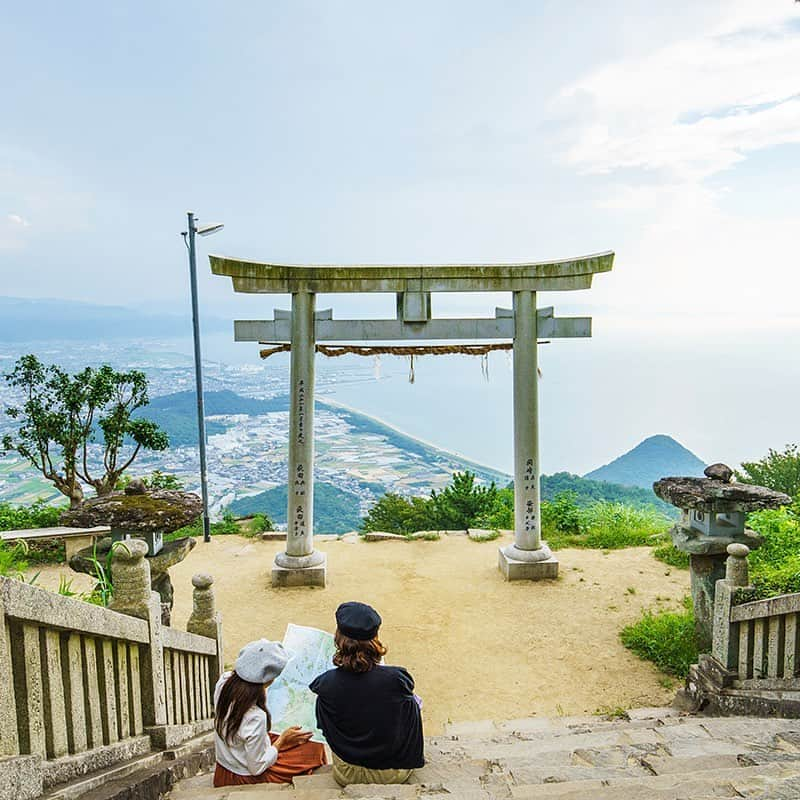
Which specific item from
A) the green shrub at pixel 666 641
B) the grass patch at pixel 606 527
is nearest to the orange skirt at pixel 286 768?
the green shrub at pixel 666 641

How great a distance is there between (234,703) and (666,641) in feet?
16.8

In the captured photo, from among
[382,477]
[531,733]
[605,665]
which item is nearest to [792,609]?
[531,733]

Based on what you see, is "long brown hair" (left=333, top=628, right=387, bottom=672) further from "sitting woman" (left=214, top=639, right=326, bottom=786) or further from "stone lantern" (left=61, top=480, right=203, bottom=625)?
"stone lantern" (left=61, top=480, right=203, bottom=625)

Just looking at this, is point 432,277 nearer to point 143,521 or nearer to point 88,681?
point 143,521

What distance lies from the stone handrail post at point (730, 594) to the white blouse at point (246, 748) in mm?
3538

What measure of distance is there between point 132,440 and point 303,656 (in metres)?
8.23

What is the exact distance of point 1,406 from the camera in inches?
461

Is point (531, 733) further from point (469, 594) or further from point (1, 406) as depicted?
point (1, 406)

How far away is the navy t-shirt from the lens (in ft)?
9.92

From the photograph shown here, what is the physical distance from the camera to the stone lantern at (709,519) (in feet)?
18.0

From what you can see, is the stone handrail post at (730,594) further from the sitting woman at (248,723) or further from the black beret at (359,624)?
the sitting woman at (248,723)

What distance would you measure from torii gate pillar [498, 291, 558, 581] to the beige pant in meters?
5.77

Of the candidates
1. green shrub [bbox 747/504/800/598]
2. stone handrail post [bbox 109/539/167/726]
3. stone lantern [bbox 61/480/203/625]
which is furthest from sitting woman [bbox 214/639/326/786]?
green shrub [bbox 747/504/800/598]

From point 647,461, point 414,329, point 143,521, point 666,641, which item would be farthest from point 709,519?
point 647,461
